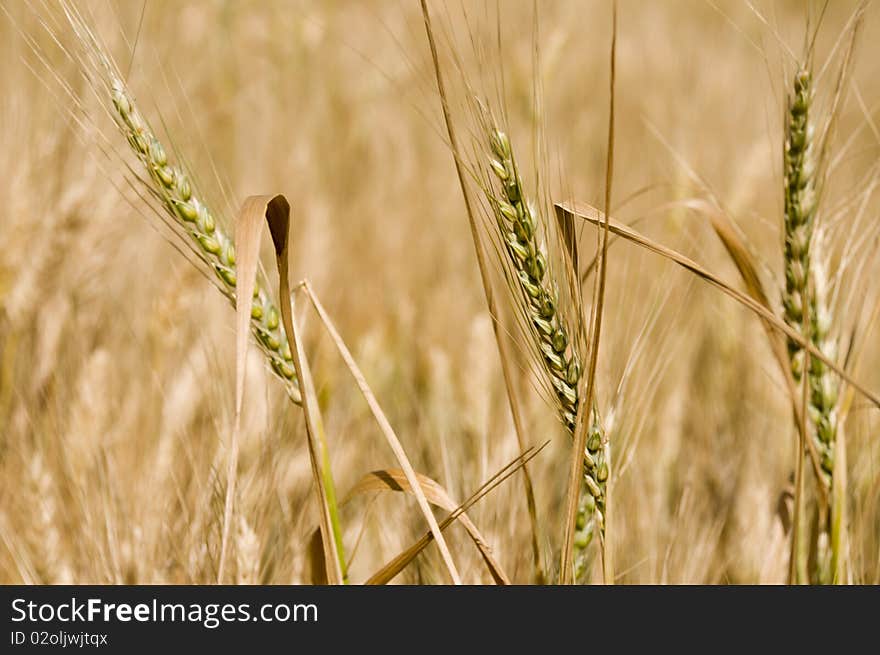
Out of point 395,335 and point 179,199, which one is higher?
point 395,335

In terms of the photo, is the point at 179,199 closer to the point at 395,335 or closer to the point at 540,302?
the point at 540,302

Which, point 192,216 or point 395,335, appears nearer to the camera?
point 192,216

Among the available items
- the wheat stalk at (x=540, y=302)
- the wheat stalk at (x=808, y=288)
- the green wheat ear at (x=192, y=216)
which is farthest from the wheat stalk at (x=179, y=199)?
the wheat stalk at (x=808, y=288)

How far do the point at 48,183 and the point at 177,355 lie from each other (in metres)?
0.24

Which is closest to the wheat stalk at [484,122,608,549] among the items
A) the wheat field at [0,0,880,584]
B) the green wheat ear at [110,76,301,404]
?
the wheat field at [0,0,880,584]

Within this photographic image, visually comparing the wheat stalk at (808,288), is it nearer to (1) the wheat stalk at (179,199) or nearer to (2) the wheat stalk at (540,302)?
(2) the wheat stalk at (540,302)

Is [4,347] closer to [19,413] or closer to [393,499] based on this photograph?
[19,413]

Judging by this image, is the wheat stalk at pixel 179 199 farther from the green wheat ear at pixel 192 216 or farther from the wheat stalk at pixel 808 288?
the wheat stalk at pixel 808 288

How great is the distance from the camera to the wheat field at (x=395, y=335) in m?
0.56

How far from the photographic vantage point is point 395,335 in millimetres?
1286

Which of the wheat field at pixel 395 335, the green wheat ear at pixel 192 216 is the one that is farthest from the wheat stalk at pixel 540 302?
the green wheat ear at pixel 192 216

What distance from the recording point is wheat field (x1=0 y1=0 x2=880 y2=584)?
0.56 metres

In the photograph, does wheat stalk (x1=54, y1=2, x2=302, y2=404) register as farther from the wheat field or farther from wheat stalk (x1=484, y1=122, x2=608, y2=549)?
wheat stalk (x1=484, y1=122, x2=608, y2=549)

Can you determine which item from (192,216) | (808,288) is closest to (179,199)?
(192,216)
